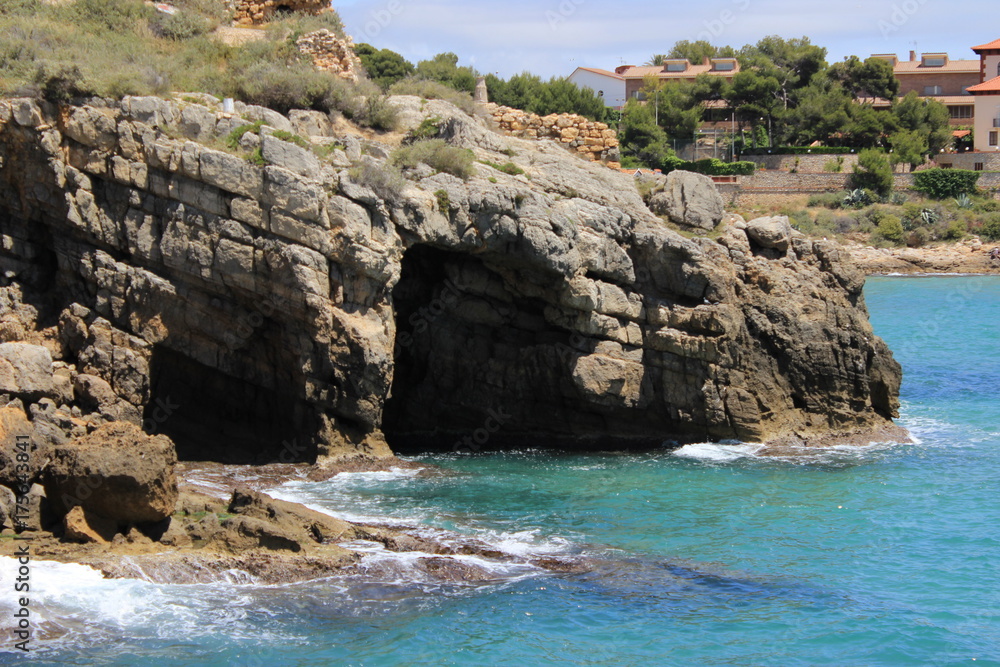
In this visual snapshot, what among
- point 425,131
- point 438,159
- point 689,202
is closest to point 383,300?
point 438,159

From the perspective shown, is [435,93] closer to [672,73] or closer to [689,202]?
[689,202]

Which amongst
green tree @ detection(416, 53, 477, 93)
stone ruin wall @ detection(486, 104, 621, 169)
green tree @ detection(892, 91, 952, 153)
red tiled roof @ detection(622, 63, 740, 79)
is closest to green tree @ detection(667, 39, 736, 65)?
red tiled roof @ detection(622, 63, 740, 79)

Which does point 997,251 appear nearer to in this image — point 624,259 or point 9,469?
point 624,259

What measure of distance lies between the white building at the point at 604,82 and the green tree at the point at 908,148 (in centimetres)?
2330

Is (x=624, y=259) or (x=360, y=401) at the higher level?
(x=624, y=259)

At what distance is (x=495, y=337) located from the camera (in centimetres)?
2591

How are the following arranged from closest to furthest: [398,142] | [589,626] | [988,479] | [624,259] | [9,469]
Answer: [589,626], [9,469], [988,479], [624,259], [398,142]

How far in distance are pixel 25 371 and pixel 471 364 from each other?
9753 mm

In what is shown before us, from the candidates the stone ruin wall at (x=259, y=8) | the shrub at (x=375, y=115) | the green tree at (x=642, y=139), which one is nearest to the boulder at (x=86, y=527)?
the shrub at (x=375, y=115)

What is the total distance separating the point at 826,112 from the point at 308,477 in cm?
6497

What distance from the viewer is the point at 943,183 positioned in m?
74.6

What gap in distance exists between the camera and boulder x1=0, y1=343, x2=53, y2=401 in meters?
19.5

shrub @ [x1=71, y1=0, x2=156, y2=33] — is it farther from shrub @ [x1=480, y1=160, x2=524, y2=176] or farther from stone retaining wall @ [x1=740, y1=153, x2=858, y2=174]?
stone retaining wall @ [x1=740, y1=153, x2=858, y2=174]

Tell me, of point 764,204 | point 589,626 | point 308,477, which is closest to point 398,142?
point 308,477
